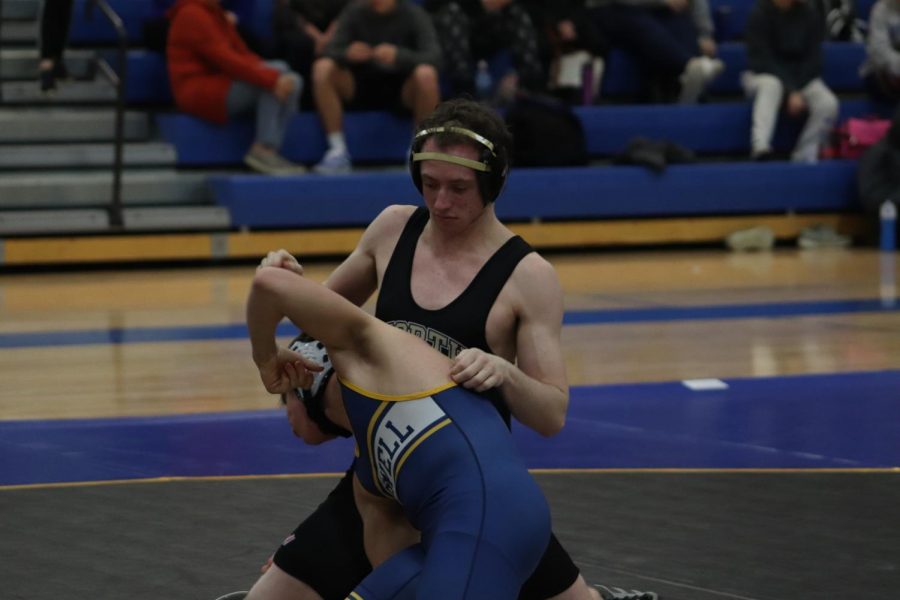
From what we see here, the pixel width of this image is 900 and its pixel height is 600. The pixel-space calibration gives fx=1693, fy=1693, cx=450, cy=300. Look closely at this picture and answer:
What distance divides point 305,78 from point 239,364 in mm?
4318

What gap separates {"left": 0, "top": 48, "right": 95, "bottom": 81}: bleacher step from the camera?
35.7ft

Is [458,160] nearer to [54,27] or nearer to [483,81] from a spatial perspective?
[54,27]

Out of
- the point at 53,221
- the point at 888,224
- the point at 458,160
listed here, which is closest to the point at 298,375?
the point at 458,160

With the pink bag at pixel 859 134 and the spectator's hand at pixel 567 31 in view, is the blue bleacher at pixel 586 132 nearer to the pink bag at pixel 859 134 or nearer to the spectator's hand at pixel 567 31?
the pink bag at pixel 859 134

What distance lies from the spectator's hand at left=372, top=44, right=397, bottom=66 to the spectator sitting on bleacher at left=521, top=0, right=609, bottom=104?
1388 millimetres

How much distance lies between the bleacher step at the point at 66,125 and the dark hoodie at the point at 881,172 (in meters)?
4.76

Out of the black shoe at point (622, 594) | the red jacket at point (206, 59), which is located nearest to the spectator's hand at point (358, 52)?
the red jacket at point (206, 59)

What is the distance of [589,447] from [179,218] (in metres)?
5.30

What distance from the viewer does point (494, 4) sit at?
11.1 metres

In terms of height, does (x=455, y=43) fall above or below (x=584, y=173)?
above

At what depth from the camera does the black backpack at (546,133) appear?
10789mm

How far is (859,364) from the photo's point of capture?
6.95 metres

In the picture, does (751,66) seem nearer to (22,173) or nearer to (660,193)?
(660,193)

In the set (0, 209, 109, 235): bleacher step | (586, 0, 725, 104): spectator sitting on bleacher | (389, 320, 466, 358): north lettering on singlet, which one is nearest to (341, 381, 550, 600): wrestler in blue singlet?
(389, 320, 466, 358): north lettering on singlet
